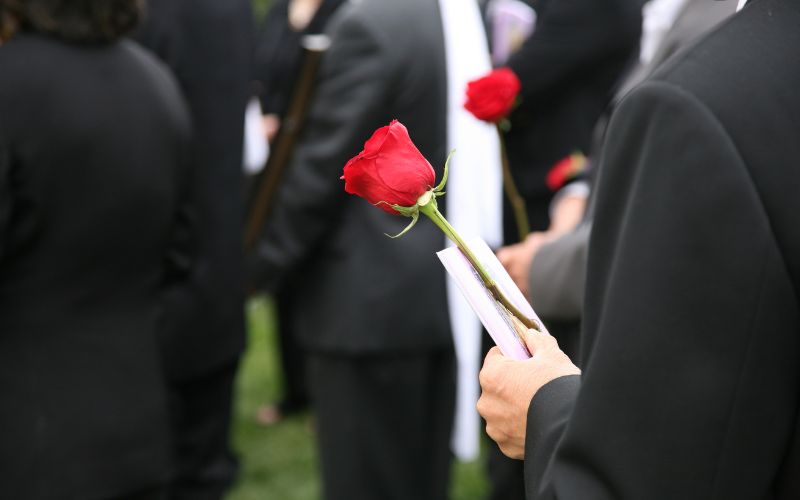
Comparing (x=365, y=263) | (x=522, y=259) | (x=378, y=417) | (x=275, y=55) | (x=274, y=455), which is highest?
(x=522, y=259)

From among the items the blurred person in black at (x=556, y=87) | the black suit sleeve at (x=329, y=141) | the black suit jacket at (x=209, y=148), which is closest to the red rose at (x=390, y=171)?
the black suit sleeve at (x=329, y=141)

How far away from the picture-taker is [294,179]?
3049mm

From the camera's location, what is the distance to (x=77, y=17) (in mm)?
2322

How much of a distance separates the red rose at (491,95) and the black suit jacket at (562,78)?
144 centimetres

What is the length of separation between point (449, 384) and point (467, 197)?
0.60 m

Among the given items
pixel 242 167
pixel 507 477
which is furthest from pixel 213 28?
pixel 507 477

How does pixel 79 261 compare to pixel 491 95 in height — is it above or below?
below

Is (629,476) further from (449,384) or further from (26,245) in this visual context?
(449,384)

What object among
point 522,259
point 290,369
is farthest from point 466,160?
point 290,369

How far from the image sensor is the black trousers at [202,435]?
141 inches

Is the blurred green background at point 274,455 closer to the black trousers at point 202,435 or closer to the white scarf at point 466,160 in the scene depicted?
the black trousers at point 202,435

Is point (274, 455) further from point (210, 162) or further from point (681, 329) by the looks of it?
point (681, 329)

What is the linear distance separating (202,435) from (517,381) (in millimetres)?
2587

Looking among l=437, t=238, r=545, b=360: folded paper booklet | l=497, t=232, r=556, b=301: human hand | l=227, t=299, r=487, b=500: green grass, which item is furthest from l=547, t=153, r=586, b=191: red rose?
l=437, t=238, r=545, b=360: folded paper booklet
